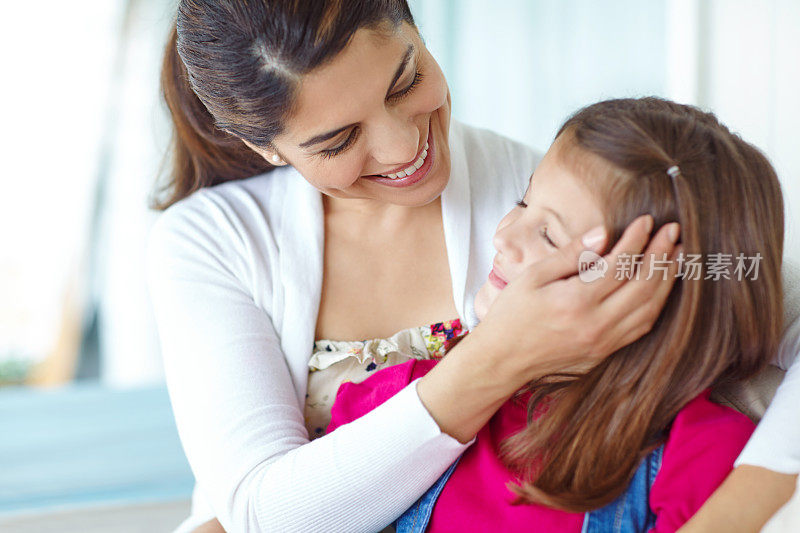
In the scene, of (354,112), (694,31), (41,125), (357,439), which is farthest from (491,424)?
(41,125)

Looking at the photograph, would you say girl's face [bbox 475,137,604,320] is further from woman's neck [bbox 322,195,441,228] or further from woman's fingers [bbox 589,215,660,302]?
woman's neck [bbox 322,195,441,228]

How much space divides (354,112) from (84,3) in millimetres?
2728

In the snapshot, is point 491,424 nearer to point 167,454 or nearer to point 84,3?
point 167,454

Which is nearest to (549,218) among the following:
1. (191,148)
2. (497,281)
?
(497,281)

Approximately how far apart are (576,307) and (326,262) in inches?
24.4

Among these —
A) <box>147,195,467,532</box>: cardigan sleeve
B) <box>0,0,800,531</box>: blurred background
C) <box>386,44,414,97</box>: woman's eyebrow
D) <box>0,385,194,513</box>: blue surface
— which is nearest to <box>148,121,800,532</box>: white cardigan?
<box>147,195,467,532</box>: cardigan sleeve

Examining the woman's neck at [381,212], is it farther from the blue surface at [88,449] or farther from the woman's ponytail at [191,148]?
the blue surface at [88,449]

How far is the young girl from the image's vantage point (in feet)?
3.21

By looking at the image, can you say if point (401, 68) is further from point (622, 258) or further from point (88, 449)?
point (88, 449)

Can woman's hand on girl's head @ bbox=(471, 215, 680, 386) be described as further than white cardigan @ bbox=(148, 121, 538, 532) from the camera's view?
No

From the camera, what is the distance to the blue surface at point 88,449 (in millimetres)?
2766

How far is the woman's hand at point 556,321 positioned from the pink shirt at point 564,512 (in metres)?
0.14

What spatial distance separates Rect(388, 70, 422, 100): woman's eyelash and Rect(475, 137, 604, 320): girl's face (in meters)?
0.23

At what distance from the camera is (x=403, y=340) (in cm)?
133
